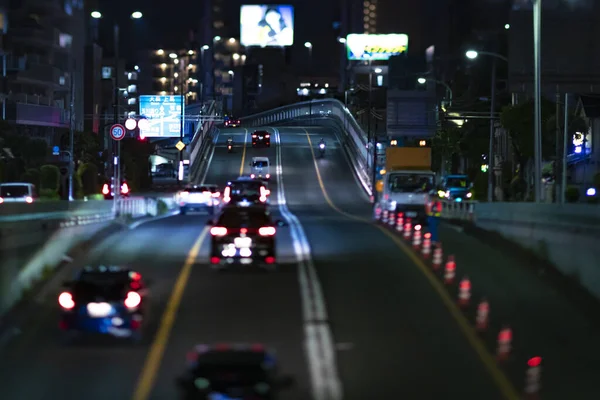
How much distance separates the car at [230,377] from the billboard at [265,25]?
189m

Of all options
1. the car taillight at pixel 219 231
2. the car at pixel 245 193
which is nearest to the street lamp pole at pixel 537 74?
the car at pixel 245 193

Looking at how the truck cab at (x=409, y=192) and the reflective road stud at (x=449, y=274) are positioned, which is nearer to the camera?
the reflective road stud at (x=449, y=274)

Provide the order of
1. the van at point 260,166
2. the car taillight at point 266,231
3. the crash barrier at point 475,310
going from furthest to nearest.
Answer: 1. the van at point 260,166
2. the car taillight at point 266,231
3. the crash barrier at point 475,310

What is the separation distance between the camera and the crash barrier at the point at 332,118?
9275 cm

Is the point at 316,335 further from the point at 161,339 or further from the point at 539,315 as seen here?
the point at 539,315

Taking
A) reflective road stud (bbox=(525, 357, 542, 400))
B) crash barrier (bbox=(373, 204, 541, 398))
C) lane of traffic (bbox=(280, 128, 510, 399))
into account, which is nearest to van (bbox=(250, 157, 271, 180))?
lane of traffic (bbox=(280, 128, 510, 399))

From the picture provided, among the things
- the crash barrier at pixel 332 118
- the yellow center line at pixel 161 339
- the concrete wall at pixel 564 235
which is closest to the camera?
the yellow center line at pixel 161 339

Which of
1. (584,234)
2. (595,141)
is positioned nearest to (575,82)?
(584,234)

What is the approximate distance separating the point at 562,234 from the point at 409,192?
17951 mm

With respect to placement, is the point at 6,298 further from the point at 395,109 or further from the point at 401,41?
the point at 401,41

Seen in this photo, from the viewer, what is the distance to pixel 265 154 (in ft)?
326

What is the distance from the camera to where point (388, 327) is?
19.2 meters

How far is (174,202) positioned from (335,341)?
43.0 meters

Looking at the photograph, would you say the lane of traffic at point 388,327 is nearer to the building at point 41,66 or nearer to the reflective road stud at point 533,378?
the reflective road stud at point 533,378
